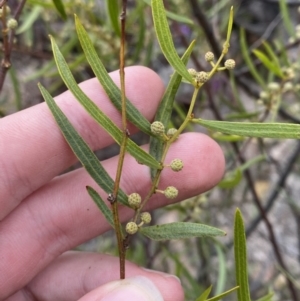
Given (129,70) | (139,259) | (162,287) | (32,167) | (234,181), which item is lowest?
(139,259)

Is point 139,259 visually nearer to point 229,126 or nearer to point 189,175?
point 189,175

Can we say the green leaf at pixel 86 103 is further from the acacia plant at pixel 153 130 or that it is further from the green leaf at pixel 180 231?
the green leaf at pixel 180 231

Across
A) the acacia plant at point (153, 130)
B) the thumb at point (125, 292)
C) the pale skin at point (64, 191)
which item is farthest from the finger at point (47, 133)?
the thumb at point (125, 292)

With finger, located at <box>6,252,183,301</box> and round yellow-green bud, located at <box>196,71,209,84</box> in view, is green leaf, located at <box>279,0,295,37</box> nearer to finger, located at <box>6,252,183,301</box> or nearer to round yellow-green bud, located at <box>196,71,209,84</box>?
round yellow-green bud, located at <box>196,71,209,84</box>

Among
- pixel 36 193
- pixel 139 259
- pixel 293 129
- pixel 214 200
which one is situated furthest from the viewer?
pixel 214 200

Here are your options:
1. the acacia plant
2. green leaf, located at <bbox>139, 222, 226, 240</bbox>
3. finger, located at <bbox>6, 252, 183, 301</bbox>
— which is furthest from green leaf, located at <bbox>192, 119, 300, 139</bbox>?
finger, located at <bbox>6, 252, 183, 301</bbox>

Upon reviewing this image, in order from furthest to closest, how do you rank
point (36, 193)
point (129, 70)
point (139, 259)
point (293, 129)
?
point (139, 259) < point (36, 193) < point (129, 70) < point (293, 129)

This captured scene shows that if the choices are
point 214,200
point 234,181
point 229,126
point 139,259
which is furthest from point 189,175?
point 214,200
